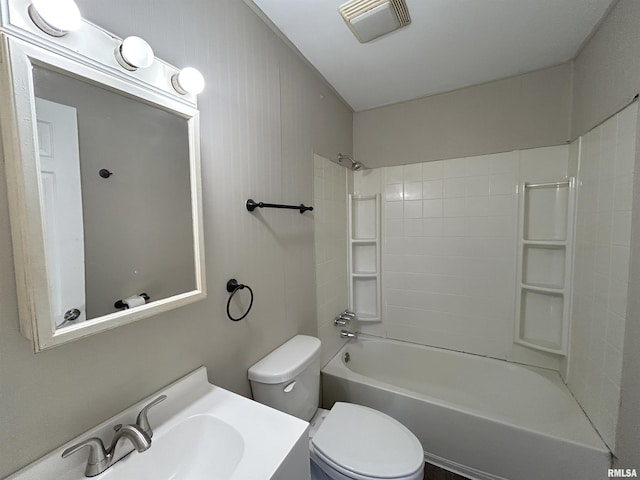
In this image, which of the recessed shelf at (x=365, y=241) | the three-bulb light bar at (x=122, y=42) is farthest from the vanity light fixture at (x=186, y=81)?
the recessed shelf at (x=365, y=241)

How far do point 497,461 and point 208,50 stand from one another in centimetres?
235

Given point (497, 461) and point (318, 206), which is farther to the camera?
point (318, 206)

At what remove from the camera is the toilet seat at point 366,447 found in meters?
1.00

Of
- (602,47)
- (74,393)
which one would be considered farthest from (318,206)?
(602,47)

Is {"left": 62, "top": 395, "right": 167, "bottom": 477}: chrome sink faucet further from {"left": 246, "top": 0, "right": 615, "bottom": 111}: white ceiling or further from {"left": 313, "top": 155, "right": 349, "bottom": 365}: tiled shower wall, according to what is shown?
{"left": 246, "top": 0, "right": 615, "bottom": 111}: white ceiling

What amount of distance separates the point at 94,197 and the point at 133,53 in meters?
0.39

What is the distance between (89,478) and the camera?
0.61 metres

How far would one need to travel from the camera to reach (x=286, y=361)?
119 cm

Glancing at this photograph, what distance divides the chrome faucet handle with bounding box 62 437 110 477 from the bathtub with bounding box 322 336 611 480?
1.30m

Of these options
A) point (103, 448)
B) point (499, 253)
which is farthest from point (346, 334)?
→ point (103, 448)

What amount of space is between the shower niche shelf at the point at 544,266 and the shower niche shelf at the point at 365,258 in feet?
3.24

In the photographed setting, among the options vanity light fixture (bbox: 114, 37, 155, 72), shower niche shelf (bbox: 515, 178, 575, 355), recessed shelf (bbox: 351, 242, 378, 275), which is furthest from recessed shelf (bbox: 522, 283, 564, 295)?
vanity light fixture (bbox: 114, 37, 155, 72)

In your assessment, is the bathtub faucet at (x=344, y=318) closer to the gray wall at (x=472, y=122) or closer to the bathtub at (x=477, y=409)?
the bathtub at (x=477, y=409)

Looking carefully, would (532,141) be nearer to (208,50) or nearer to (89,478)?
(208,50)
